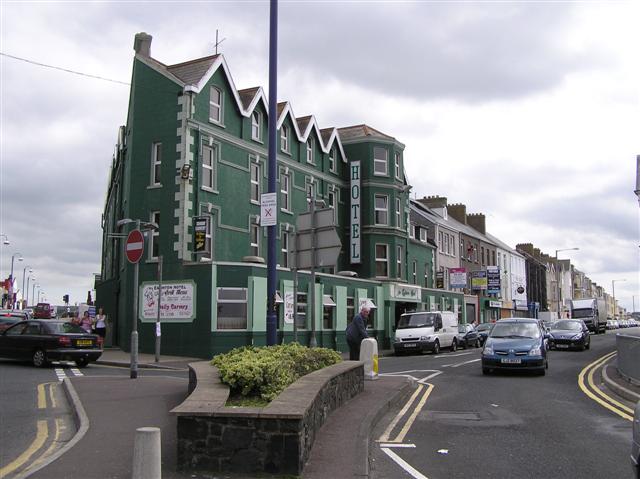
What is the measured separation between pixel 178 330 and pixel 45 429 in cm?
1567

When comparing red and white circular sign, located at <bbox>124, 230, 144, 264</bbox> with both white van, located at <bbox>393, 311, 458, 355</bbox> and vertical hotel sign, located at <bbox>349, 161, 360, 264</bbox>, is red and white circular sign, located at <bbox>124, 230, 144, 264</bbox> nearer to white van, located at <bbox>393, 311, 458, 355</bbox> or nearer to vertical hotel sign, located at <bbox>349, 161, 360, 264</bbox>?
white van, located at <bbox>393, 311, 458, 355</bbox>

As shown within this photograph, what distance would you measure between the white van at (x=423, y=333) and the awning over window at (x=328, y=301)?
3370 millimetres

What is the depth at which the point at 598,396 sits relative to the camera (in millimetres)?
13789

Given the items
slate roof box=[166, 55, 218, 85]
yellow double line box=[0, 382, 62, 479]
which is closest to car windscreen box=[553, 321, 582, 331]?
slate roof box=[166, 55, 218, 85]

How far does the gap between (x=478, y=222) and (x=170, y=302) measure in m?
48.1

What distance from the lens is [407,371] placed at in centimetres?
1977

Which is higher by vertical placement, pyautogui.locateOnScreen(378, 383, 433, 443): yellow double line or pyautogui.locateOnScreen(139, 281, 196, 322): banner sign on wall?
pyautogui.locateOnScreen(139, 281, 196, 322): banner sign on wall

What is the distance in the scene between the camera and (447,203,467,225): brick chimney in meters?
62.8

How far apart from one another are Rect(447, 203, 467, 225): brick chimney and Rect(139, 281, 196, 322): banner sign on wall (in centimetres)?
4201

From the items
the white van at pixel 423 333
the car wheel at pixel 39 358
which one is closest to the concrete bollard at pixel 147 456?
the car wheel at pixel 39 358

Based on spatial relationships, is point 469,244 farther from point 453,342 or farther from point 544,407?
point 544,407

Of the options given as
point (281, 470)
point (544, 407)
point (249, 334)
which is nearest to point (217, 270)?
point (249, 334)

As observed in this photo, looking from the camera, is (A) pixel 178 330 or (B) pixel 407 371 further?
(A) pixel 178 330

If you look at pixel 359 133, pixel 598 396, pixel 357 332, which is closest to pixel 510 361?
pixel 598 396
